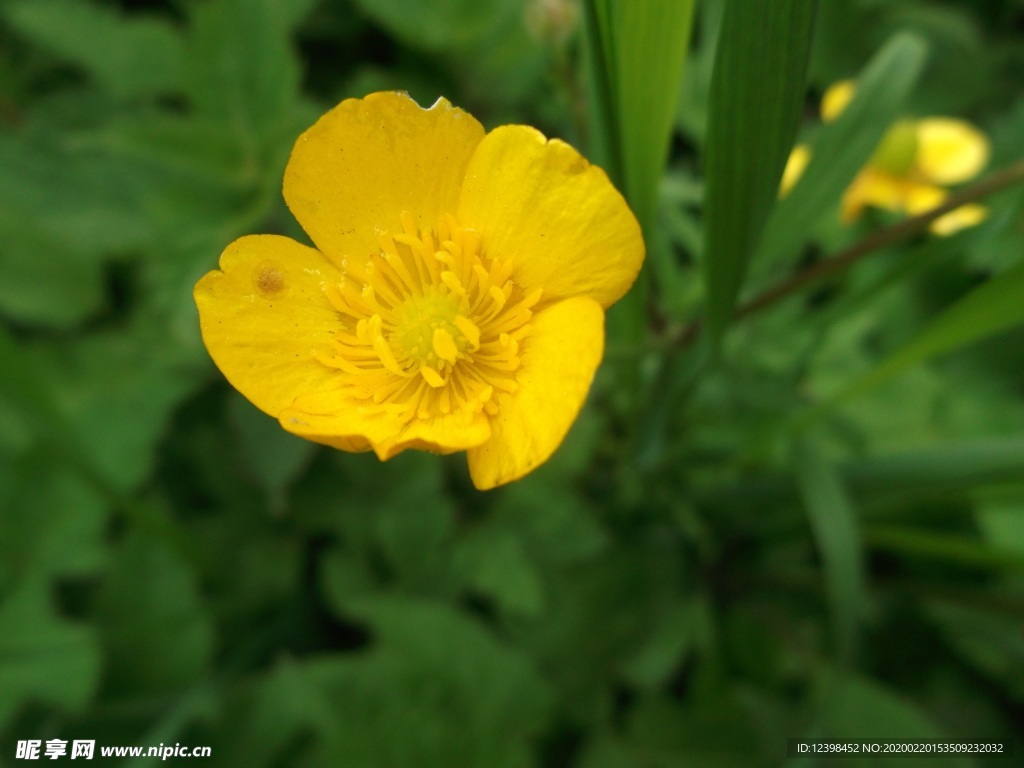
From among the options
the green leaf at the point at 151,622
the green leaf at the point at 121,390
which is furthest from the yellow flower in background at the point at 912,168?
the green leaf at the point at 151,622

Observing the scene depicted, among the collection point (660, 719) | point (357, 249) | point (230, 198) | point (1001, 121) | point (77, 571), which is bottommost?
point (660, 719)

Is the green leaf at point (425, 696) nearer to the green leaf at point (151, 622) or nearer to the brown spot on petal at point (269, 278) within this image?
the green leaf at point (151, 622)

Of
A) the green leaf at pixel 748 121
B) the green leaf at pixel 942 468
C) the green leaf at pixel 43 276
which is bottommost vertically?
the green leaf at pixel 942 468

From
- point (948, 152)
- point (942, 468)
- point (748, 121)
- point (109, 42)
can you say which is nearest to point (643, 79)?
point (748, 121)

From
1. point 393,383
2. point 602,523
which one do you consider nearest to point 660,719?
point 602,523

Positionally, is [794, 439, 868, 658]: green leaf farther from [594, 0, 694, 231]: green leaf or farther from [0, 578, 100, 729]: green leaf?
[0, 578, 100, 729]: green leaf

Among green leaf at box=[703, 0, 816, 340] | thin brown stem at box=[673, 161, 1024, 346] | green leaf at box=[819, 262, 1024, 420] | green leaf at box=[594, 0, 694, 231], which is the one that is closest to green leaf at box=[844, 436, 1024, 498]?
green leaf at box=[819, 262, 1024, 420]

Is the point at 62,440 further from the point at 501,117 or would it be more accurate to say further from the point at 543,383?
the point at 501,117
